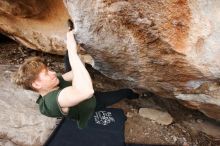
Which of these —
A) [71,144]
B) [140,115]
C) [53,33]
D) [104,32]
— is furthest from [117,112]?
[104,32]

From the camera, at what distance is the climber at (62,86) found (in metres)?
2.47

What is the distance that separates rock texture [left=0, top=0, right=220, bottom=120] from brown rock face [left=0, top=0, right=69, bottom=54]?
94 cm

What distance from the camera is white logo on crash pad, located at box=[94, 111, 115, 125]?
3965 mm

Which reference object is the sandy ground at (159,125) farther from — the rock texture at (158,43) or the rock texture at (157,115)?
the rock texture at (158,43)

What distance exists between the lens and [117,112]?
13.3 ft

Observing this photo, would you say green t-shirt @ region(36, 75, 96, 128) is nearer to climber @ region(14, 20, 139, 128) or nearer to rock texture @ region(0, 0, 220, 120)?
climber @ region(14, 20, 139, 128)

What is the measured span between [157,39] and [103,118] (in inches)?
64.8

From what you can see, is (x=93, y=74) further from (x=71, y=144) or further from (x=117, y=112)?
(x=71, y=144)

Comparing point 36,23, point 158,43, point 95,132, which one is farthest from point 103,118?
point 158,43

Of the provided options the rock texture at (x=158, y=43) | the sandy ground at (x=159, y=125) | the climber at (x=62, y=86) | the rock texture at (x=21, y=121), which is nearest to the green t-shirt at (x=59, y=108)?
the climber at (x=62, y=86)

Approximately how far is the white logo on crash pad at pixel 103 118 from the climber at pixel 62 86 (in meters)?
1.04

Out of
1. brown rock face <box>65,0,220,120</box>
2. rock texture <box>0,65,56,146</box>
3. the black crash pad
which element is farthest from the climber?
rock texture <box>0,65,56,146</box>

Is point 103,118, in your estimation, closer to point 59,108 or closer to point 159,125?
point 159,125

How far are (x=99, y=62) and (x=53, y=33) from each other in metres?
1.06
